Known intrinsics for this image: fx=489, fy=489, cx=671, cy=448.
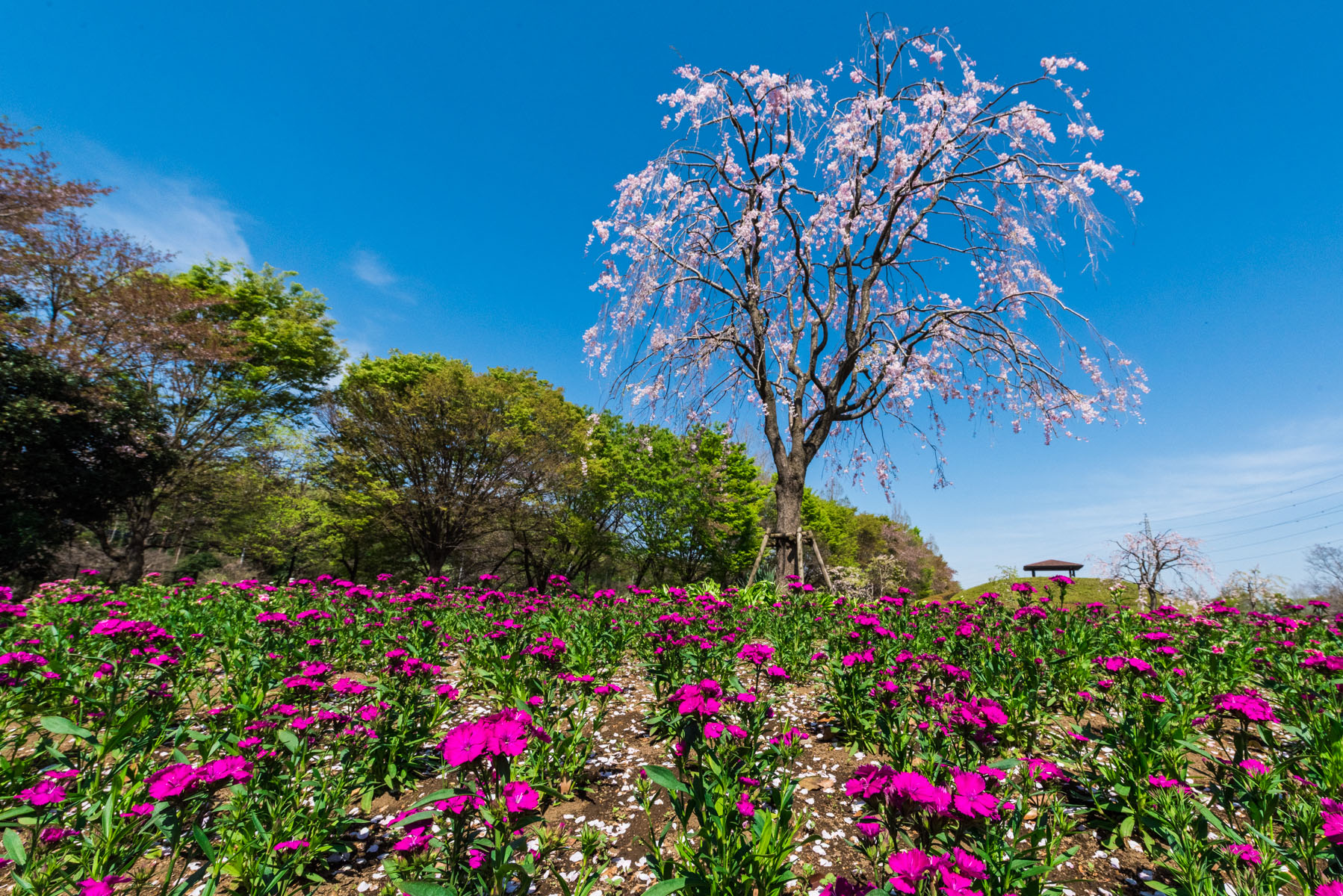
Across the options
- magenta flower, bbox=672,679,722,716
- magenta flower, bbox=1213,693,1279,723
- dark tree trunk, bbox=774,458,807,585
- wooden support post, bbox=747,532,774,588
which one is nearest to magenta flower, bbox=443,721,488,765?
magenta flower, bbox=672,679,722,716

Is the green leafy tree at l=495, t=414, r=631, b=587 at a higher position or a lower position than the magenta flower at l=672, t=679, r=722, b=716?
higher

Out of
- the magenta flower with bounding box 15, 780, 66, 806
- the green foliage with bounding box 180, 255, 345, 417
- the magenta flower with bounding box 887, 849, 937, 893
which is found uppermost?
the green foliage with bounding box 180, 255, 345, 417

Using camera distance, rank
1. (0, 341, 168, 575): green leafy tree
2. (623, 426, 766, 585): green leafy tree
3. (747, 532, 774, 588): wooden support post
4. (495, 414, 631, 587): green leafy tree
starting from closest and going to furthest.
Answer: (747, 532, 774, 588): wooden support post
(0, 341, 168, 575): green leafy tree
(495, 414, 631, 587): green leafy tree
(623, 426, 766, 585): green leafy tree

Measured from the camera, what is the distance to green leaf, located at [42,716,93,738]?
2113mm

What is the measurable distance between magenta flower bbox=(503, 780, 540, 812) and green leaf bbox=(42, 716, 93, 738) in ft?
6.45

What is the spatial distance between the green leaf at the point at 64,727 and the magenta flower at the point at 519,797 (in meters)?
1.97

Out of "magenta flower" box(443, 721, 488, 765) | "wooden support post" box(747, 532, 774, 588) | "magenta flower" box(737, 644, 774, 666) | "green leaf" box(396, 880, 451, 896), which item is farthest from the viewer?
"wooden support post" box(747, 532, 774, 588)

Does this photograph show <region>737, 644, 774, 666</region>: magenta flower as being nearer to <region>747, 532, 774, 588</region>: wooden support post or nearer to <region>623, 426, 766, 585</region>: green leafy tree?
<region>747, 532, 774, 588</region>: wooden support post

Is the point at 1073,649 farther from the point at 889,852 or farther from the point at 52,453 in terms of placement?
the point at 52,453

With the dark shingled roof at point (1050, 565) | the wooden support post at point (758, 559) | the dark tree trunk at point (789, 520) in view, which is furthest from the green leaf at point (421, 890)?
the dark shingled roof at point (1050, 565)

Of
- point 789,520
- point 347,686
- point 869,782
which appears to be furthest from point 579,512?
point 869,782

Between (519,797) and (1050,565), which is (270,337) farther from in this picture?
(1050,565)

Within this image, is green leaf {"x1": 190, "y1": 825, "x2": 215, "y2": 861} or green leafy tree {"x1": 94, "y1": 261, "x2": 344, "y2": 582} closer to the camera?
green leaf {"x1": 190, "y1": 825, "x2": 215, "y2": 861}

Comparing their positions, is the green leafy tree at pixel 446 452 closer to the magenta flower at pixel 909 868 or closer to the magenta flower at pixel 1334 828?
the magenta flower at pixel 909 868
